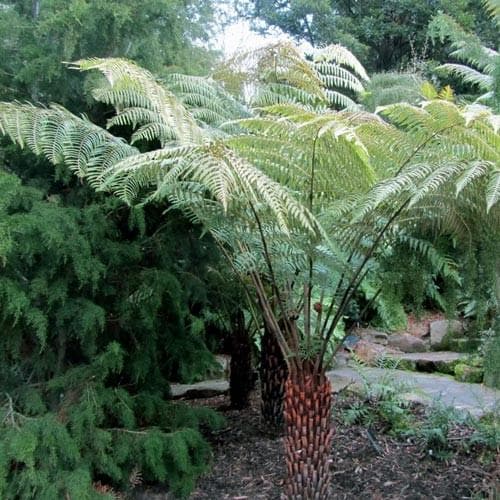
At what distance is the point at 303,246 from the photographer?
192 centimetres

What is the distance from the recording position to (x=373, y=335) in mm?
6000

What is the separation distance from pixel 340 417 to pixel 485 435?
768mm

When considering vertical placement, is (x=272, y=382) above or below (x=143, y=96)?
below

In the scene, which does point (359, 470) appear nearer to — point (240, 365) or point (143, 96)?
point (240, 365)

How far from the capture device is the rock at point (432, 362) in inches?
194

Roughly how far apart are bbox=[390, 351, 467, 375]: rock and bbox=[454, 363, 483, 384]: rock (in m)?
0.35

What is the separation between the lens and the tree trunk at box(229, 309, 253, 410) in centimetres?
323

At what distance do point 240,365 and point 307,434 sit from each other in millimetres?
1276

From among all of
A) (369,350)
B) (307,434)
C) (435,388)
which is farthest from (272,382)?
(369,350)

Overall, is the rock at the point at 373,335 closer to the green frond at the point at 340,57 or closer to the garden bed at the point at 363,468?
the garden bed at the point at 363,468

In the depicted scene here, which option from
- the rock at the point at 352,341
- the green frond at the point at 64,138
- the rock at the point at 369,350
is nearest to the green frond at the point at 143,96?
the green frond at the point at 64,138

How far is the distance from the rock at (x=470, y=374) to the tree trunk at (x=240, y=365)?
78.9 inches

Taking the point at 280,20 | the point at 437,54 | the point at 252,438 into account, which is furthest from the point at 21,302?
the point at 280,20

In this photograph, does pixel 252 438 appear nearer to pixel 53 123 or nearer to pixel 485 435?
pixel 485 435
